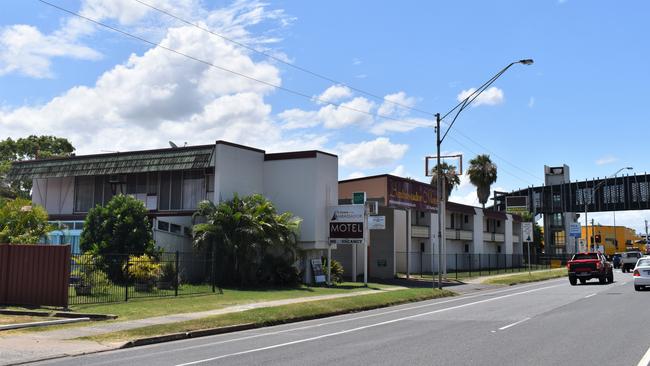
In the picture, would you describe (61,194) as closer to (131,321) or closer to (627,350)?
(131,321)

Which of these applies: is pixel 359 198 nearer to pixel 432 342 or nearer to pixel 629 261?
pixel 432 342

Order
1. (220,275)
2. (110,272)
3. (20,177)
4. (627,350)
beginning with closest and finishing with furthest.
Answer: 1. (627,350)
2. (110,272)
3. (220,275)
4. (20,177)

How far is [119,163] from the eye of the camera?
34125 mm

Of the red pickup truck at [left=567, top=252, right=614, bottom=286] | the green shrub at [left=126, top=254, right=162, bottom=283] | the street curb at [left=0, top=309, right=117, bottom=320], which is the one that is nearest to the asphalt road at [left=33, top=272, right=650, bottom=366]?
the street curb at [left=0, top=309, right=117, bottom=320]

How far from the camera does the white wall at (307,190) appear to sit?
33469 millimetres

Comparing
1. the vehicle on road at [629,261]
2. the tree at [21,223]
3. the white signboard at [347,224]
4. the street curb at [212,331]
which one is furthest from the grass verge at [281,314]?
the vehicle on road at [629,261]

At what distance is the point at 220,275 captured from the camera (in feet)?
96.4

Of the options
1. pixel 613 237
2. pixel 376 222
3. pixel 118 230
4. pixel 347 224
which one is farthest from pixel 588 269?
pixel 613 237

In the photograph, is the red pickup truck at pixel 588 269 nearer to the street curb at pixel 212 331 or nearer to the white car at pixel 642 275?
the white car at pixel 642 275

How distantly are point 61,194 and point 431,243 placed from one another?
27436mm

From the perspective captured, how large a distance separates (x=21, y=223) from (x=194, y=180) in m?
10.7

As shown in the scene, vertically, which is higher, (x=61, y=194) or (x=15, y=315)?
(x=61, y=194)

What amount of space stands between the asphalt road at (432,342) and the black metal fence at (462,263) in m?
16.7

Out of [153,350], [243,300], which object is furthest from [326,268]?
[153,350]
